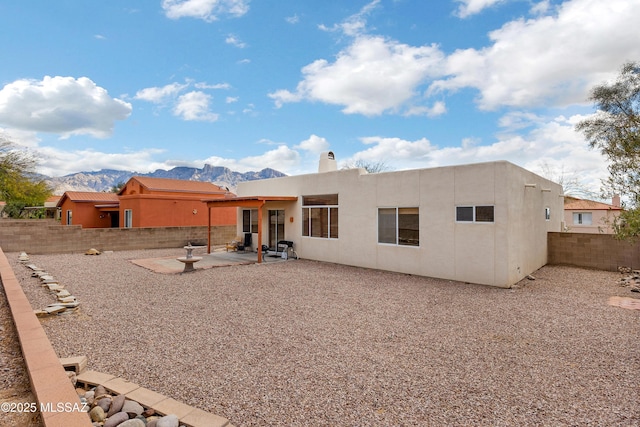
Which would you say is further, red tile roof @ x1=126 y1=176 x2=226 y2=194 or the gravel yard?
red tile roof @ x1=126 y1=176 x2=226 y2=194

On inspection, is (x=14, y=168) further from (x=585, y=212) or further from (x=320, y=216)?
(x=585, y=212)

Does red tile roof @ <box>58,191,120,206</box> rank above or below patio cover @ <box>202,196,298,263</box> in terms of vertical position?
above

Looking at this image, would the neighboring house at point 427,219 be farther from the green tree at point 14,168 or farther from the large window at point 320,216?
the green tree at point 14,168

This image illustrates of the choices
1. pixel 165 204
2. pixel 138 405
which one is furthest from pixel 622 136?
pixel 165 204

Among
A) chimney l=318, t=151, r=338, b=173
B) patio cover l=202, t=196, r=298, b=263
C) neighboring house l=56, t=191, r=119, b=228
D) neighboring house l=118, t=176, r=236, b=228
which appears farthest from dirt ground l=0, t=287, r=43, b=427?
neighboring house l=56, t=191, r=119, b=228

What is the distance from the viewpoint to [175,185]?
21938 millimetres

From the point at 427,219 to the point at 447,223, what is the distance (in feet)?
2.01

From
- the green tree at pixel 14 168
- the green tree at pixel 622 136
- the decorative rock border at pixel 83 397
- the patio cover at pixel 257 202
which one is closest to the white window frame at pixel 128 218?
the green tree at pixel 14 168

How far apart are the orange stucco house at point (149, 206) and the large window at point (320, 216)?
33.2ft

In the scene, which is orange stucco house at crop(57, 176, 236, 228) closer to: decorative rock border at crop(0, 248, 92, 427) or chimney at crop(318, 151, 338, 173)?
chimney at crop(318, 151, 338, 173)

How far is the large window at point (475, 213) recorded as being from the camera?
851 cm

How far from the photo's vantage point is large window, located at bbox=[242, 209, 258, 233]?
1567cm

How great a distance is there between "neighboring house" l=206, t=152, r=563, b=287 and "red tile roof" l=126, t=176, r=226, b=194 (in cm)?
876

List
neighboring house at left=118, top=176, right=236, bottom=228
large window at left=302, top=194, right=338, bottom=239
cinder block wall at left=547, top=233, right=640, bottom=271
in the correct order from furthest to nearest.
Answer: neighboring house at left=118, top=176, right=236, bottom=228, large window at left=302, top=194, right=338, bottom=239, cinder block wall at left=547, top=233, right=640, bottom=271
